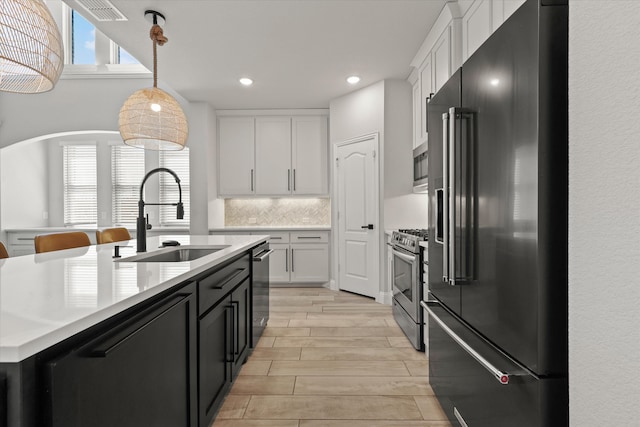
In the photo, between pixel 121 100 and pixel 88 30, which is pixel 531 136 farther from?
pixel 88 30

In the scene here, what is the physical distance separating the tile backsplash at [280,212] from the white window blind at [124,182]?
1528 millimetres

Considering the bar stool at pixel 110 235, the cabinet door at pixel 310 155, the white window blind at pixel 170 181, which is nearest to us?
the bar stool at pixel 110 235

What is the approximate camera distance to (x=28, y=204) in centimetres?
584

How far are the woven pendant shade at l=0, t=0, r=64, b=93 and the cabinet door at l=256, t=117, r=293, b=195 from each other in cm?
407

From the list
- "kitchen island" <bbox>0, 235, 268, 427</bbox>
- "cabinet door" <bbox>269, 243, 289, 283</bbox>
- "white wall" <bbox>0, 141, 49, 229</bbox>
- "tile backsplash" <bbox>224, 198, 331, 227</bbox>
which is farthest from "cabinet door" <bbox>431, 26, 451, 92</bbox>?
"white wall" <bbox>0, 141, 49, 229</bbox>

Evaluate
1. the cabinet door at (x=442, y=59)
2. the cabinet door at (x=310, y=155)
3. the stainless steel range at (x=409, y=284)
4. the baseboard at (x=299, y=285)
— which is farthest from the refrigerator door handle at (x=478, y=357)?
the cabinet door at (x=310, y=155)

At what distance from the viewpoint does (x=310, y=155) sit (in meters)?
5.74

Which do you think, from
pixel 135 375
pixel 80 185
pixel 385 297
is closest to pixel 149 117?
pixel 135 375

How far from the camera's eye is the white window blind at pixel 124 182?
19.8ft

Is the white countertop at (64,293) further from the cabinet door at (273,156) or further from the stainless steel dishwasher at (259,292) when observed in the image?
the cabinet door at (273,156)

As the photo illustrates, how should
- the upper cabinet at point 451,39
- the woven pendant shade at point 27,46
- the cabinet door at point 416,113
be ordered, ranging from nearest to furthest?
the woven pendant shade at point 27,46, the upper cabinet at point 451,39, the cabinet door at point 416,113

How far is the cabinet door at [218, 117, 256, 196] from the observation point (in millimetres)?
5766
